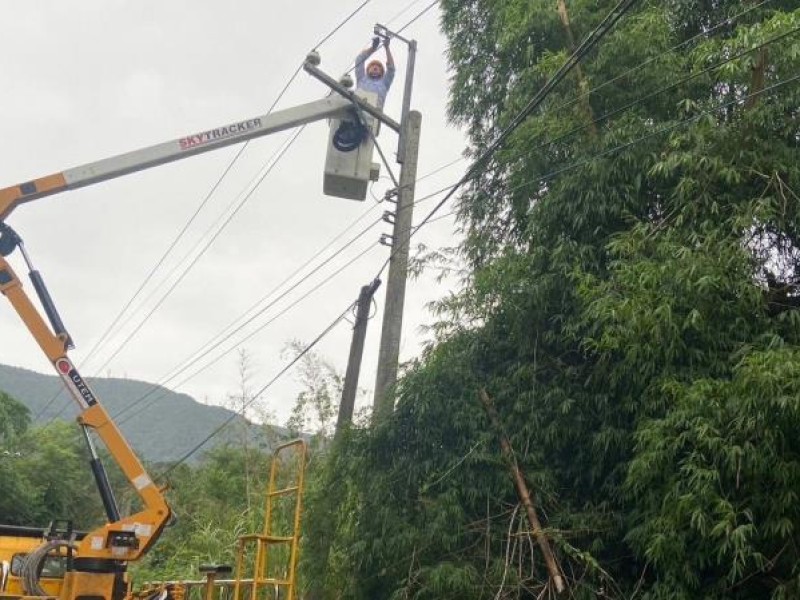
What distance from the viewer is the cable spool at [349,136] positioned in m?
10.7

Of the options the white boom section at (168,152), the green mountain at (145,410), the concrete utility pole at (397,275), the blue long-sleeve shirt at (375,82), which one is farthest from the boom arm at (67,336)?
the green mountain at (145,410)

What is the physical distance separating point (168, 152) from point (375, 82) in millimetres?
2815

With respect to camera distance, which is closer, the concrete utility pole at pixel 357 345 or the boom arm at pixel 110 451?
the boom arm at pixel 110 451

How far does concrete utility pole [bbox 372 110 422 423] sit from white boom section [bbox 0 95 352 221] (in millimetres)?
1426

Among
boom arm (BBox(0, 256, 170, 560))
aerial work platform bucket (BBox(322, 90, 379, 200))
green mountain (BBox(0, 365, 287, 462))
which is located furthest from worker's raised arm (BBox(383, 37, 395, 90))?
green mountain (BBox(0, 365, 287, 462))

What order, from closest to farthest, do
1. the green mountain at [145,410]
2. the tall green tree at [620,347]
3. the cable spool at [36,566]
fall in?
the tall green tree at [620,347] < the cable spool at [36,566] < the green mountain at [145,410]

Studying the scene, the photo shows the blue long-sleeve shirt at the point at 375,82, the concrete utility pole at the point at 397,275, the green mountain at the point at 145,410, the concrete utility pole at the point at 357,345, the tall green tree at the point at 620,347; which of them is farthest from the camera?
the green mountain at the point at 145,410

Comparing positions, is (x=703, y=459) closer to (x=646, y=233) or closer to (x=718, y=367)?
(x=718, y=367)

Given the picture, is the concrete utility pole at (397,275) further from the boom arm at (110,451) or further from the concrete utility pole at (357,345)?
the boom arm at (110,451)

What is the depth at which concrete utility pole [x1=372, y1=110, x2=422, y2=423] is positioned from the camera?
35.8 ft

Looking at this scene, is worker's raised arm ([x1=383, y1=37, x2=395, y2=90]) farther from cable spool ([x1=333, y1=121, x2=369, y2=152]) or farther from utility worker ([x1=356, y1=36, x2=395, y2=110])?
cable spool ([x1=333, y1=121, x2=369, y2=152])

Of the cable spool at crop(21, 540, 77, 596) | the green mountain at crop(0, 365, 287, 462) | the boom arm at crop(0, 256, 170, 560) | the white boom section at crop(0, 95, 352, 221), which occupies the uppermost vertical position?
the green mountain at crop(0, 365, 287, 462)

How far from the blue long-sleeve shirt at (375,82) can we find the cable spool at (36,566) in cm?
610

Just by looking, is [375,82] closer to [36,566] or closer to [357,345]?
[357,345]
